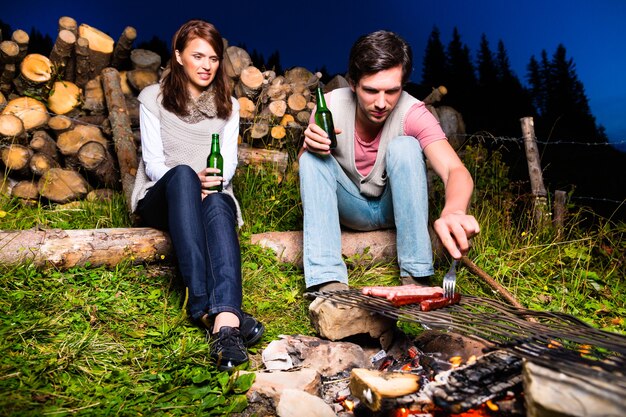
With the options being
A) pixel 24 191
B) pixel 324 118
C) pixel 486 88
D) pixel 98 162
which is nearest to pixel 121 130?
pixel 98 162

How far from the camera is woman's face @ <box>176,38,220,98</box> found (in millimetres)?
3252

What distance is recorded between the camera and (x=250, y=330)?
2719mm

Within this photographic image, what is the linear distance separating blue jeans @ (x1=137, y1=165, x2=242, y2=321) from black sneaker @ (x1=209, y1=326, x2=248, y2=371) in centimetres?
15

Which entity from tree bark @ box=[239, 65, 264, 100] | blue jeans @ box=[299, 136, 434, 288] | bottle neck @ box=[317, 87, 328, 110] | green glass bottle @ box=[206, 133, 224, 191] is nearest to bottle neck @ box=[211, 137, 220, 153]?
green glass bottle @ box=[206, 133, 224, 191]

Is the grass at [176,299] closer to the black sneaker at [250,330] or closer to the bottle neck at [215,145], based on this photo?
the black sneaker at [250,330]

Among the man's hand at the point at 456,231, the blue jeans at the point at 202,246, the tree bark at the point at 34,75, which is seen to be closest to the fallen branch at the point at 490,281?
the man's hand at the point at 456,231

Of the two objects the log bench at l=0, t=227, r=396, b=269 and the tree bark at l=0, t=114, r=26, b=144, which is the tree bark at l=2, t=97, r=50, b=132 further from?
the log bench at l=0, t=227, r=396, b=269

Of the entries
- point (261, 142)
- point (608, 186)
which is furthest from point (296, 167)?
point (608, 186)

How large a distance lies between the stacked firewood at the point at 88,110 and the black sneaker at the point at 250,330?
7.08ft

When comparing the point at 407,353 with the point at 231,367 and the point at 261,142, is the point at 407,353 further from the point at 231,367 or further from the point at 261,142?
the point at 261,142

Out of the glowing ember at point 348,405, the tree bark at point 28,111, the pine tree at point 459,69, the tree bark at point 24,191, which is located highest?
the pine tree at point 459,69

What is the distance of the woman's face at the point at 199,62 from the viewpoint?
3.25 meters

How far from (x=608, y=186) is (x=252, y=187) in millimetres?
4982

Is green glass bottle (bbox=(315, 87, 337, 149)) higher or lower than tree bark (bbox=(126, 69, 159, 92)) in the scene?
lower
